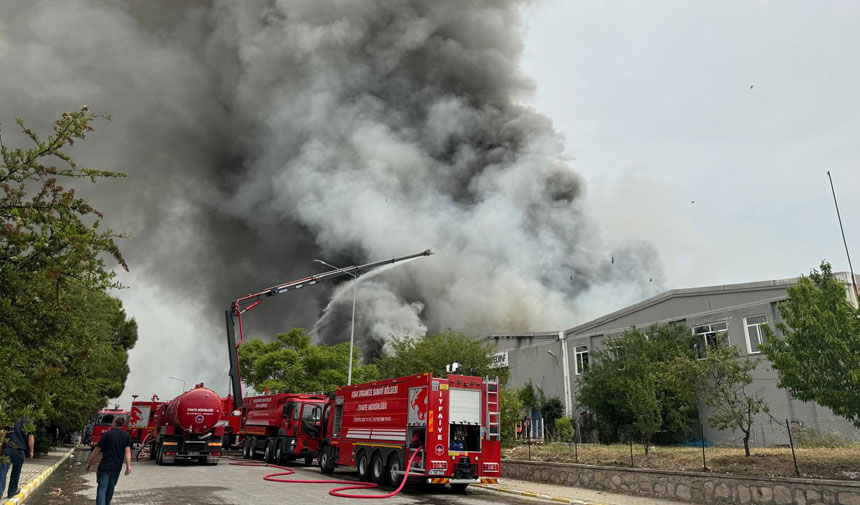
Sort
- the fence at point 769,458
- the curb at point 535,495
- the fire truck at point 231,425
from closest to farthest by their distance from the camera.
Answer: the fence at point 769,458, the curb at point 535,495, the fire truck at point 231,425

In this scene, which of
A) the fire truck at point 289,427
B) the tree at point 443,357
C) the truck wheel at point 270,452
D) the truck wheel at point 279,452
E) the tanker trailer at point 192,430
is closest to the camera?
the tanker trailer at point 192,430

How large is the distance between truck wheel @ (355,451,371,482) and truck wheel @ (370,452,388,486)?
0.20 metres

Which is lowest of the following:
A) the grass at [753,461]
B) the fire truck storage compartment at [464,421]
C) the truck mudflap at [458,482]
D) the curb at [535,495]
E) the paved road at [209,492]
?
the curb at [535,495]

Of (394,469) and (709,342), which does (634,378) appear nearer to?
(709,342)

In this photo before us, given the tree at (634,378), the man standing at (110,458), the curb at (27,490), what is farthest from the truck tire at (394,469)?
the tree at (634,378)

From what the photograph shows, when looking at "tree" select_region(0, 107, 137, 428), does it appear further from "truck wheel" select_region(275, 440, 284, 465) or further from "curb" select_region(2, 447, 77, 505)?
"truck wheel" select_region(275, 440, 284, 465)

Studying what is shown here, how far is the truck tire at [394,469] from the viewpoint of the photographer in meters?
16.0

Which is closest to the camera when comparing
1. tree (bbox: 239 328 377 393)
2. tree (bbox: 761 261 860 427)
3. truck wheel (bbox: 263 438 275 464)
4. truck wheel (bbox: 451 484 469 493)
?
tree (bbox: 761 261 860 427)

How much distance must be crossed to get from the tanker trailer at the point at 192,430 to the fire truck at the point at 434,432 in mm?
8208

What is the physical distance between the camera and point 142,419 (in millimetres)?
31969

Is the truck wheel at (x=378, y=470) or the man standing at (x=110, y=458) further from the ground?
the man standing at (x=110, y=458)

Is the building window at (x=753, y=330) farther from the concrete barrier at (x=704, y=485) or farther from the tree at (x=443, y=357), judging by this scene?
the concrete barrier at (x=704, y=485)

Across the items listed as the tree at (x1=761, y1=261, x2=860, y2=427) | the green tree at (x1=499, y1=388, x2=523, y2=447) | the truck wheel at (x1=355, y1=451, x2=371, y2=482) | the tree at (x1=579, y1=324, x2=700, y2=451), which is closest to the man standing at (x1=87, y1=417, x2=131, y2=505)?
the truck wheel at (x1=355, y1=451, x2=371, y2=482)

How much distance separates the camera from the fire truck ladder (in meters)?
16.3
